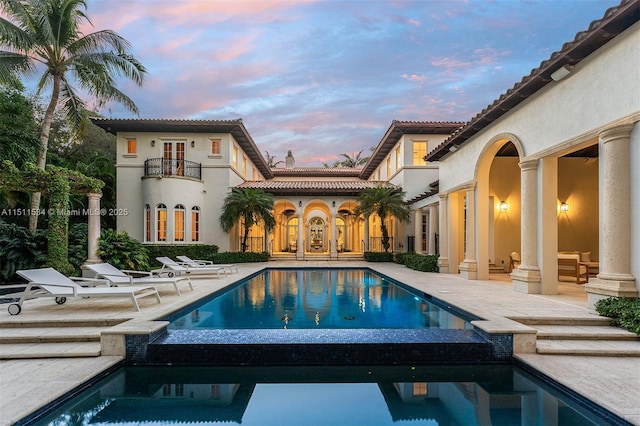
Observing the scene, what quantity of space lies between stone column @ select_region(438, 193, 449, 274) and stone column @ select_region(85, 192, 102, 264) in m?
13.4

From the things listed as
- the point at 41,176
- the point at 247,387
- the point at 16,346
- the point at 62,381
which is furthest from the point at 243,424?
the point at 41,176

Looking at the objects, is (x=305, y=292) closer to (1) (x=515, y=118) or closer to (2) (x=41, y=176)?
(1) (x=515, y=118)

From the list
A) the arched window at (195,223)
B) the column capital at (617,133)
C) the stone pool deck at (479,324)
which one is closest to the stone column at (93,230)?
the stone pool deck at (479,324)

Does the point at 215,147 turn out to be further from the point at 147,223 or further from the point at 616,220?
the point at 616,220

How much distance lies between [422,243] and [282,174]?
53.5 feet

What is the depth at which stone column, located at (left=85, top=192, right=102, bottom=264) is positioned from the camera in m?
12.0

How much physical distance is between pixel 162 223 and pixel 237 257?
456 cm

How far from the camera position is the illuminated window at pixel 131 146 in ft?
66.5

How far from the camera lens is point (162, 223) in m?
19.4

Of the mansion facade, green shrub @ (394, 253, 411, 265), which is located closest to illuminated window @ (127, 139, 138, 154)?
the mansion facade

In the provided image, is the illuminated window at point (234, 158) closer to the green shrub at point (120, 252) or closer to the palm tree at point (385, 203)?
the palm tree at point (385, 203)

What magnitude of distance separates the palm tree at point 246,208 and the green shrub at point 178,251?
6.34 ft

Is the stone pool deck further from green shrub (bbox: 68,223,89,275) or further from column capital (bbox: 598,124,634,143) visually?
green shrub (bbox: 68,223,89,275)

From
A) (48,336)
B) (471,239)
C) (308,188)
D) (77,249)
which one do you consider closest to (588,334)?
(471,239)
